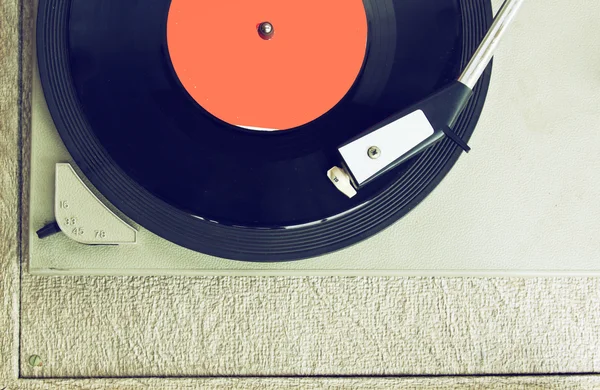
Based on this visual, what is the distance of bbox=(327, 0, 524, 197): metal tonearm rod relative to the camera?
2.26ft

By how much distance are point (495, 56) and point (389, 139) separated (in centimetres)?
26

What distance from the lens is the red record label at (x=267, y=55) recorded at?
786 mm

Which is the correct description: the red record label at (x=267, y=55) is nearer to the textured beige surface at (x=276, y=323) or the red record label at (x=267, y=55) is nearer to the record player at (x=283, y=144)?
the record player at (x=283, y=144)

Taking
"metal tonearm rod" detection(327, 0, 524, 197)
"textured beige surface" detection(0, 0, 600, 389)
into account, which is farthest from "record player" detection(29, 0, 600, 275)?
"textured beige surface" detection(0, 0, 600, 389)

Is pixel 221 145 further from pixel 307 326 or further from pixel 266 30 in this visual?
pixel 307 326

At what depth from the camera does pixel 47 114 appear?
2.56 feet

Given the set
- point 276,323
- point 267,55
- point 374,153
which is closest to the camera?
point 374,153

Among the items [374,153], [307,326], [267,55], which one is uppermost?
[267,55]

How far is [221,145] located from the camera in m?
0.76

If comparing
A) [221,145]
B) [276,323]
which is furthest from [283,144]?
[276,323]

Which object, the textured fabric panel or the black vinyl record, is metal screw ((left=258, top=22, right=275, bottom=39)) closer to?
the black vinyl record

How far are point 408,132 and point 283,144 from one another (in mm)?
176

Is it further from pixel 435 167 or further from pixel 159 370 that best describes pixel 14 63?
pixel 435 167

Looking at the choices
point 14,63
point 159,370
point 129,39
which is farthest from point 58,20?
point 159,370
